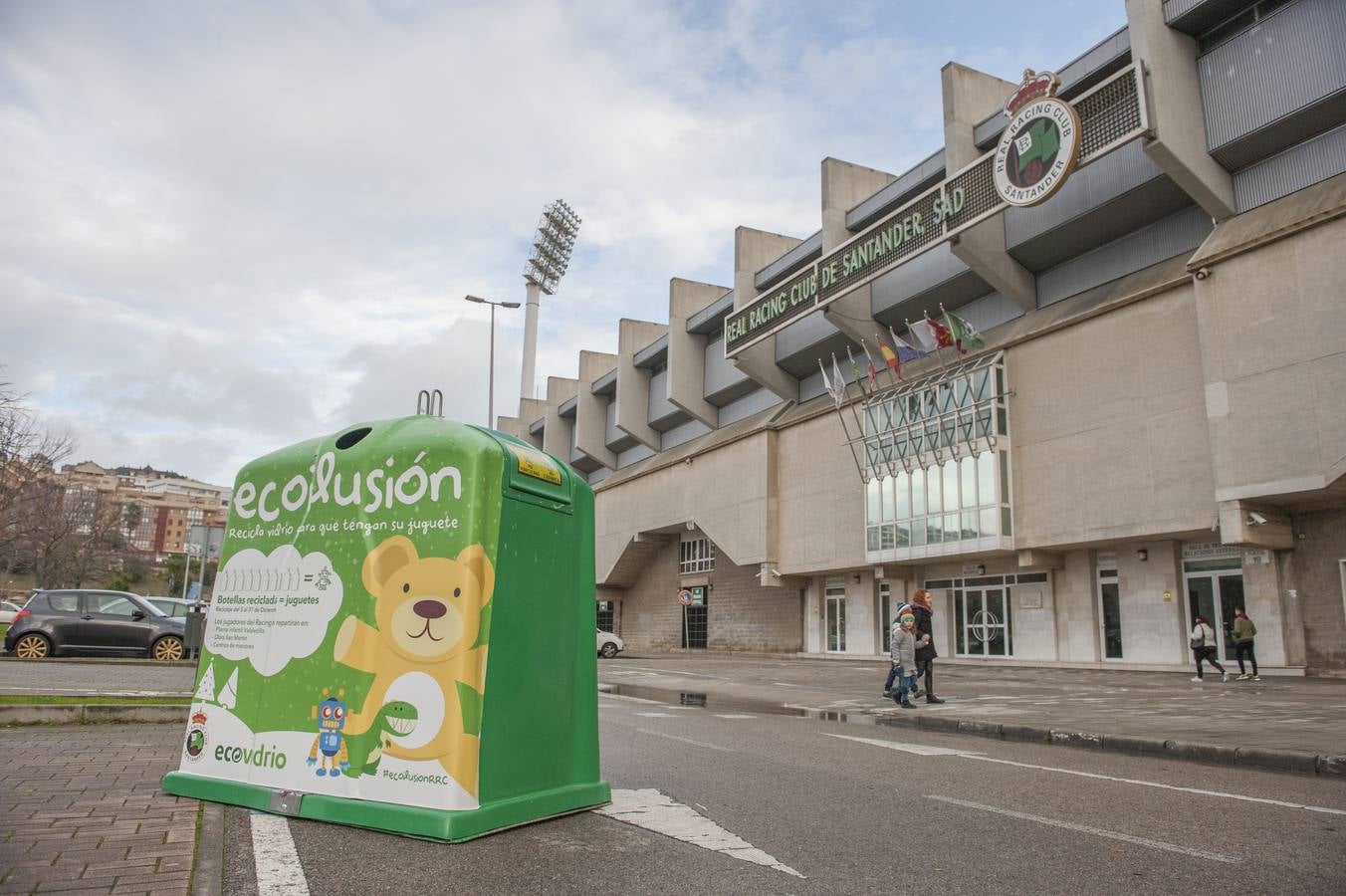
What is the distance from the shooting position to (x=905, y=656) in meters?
13.3

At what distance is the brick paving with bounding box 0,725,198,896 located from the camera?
11.4 feet

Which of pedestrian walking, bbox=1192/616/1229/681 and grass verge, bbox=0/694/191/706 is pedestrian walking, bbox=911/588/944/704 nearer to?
pedestrian walking, bbox=1192/616/1229/681

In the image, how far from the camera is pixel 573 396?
57188 mm

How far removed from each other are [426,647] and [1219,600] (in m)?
22.7

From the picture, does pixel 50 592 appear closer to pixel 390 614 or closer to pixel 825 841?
pixel 390 614

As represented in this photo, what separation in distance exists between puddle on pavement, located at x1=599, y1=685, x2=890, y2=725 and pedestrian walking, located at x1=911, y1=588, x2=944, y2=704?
5.12 feet

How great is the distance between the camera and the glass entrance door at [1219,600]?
21.4 meters

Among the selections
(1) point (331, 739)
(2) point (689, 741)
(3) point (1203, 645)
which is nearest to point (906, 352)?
(3) point (1203, 645)

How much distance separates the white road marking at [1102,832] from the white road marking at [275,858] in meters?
3.75

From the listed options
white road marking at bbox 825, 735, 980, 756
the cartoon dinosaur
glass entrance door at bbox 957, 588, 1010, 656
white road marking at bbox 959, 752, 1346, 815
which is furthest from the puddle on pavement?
glass entrance door at bbox 957, 588, 1010, 656

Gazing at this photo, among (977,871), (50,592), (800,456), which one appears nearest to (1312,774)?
(977,871)

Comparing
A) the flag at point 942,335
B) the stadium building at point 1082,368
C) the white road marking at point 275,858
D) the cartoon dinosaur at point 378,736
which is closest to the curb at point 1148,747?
the cartoon dinosaur at point 378,736

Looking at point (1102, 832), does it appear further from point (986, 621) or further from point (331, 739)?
point (986, 621)

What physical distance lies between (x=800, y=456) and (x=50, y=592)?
2419 cm
